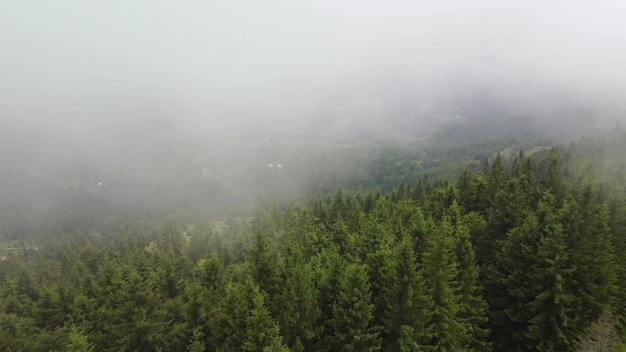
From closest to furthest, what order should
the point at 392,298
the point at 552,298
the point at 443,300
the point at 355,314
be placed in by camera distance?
the point at 355,314 < the point at 392,298 < the point at 443,300 < the point at 552,298

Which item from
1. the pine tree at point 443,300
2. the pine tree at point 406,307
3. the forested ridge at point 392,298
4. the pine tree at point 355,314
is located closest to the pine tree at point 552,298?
the forested ridge at point 392,298

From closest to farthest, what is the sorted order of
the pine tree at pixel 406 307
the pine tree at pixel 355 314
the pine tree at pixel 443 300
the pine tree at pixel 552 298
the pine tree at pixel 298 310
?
the pine tree at pixel 355 314
the pine tree at pixel 406 307
the pine tree at pixel 298 310
the pine tree at pixel 443 300
the pine tree at pixel 552 298

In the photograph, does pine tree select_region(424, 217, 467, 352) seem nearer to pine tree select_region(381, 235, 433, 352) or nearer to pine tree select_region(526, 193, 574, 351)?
pine tree select_region(381, 235, 433, 352)

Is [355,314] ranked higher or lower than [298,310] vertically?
higher

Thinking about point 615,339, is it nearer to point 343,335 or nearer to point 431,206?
point 343,335

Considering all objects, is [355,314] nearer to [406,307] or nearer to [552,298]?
[406,307]

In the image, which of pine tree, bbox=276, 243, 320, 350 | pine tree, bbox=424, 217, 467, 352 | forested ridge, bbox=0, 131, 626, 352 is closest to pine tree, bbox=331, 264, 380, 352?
forested ridge, bbox=0, 131, 626, 352

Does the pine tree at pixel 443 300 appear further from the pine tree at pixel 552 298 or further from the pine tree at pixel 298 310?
the pine tree at pixel 298 310

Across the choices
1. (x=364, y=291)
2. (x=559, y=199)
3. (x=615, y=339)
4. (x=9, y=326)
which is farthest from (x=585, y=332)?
(x=9, y=326)

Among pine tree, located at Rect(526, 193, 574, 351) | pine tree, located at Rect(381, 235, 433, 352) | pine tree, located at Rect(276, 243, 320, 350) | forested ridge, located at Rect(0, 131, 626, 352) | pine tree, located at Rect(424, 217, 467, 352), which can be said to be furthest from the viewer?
pine tree, located at Rect(526, 193, 574, 351)

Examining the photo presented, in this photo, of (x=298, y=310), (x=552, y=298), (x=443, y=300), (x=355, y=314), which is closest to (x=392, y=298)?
(x=355, y=314)

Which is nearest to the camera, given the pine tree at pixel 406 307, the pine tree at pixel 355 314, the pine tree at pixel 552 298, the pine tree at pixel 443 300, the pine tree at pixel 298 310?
the pine tree at pixel 355 314
